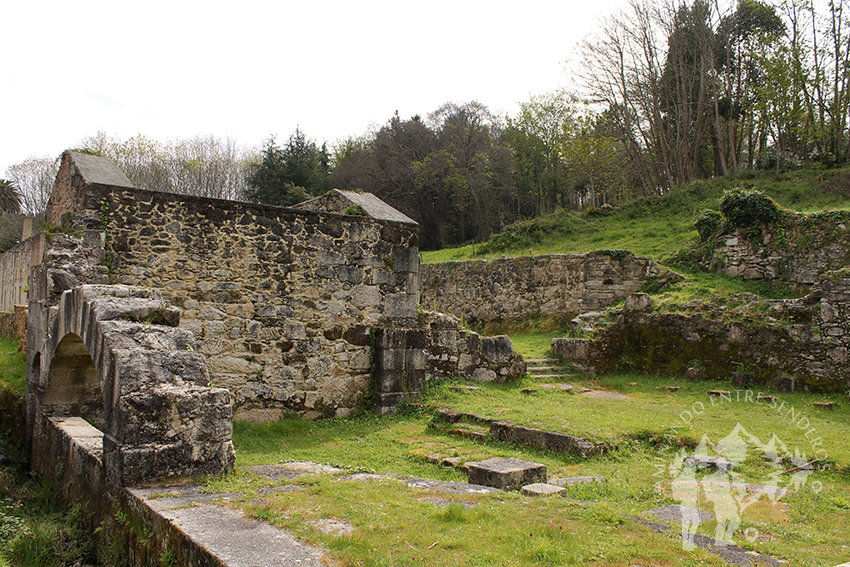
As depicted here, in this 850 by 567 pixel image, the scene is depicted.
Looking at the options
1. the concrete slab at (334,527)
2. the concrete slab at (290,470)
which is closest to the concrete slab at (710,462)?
the concrete slab at (290,470)

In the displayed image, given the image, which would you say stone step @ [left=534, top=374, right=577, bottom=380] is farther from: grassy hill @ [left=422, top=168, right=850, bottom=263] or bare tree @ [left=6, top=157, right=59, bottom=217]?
bare tree @ [left=6, top=157, right=59, bottom=217]

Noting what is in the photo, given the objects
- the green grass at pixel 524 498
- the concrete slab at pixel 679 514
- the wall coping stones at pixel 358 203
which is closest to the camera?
the green grass at pixel 524 498

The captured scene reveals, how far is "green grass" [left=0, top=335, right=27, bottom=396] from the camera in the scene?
880 centimetres

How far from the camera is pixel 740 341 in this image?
1129 cm

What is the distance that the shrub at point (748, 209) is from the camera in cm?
1444

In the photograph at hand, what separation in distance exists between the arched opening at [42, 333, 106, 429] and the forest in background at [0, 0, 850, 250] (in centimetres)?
2373

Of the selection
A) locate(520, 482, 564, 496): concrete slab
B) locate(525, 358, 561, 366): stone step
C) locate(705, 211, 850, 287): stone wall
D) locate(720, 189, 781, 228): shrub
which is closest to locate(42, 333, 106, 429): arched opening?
locate(520, 482, 564, 496): concrete slab

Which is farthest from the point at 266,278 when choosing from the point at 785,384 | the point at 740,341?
the point at 785,384

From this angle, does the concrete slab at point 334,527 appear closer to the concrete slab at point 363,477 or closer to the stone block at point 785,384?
the concrete slab at point 363,477

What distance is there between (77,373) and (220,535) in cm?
533

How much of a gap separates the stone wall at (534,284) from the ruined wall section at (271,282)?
8.21 m

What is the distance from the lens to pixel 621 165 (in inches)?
1195

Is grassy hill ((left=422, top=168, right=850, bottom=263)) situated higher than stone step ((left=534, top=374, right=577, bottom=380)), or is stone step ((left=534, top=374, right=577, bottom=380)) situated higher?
grassy hill ((left=422, top=168, right=850, bottom=263))

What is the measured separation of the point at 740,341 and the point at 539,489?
8.13m
